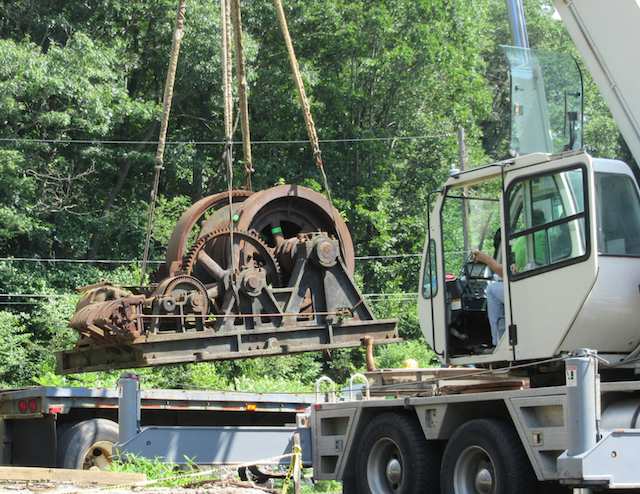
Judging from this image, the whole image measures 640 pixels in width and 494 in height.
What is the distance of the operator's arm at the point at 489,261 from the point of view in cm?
1060

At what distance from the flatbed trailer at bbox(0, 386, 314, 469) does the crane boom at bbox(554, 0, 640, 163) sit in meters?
7.70

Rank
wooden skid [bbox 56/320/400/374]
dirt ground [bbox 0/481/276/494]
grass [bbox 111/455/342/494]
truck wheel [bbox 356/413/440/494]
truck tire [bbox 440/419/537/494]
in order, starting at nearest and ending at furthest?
1. truck tire [bbox 440/419/537/494]
2. dirt ground [bbox 0/481/276/494]
3. truck wheel [bbox 356/413/440/494]
4. grass [bbox 111/455/342/494]
5. wooden skid [bbox 56/320/400/374]

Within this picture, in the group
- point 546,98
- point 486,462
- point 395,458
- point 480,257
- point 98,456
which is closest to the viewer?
point 486,462

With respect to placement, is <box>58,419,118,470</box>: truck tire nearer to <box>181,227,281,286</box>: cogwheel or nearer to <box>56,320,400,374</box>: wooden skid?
<box>56,320,400,374</box>: wooden skid

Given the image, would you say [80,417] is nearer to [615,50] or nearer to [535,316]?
[535,316]

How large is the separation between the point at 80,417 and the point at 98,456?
23.1 inches

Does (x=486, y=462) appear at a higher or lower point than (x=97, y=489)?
higher

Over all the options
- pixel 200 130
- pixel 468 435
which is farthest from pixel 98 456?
pixel 200 130

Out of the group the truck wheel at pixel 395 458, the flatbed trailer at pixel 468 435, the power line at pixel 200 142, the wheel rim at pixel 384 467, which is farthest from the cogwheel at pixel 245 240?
the power line at pixel 200 142

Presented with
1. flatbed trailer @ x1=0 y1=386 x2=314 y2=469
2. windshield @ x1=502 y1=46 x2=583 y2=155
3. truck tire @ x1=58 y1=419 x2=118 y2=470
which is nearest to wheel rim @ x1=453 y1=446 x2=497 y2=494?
windshield @ x1=502 y1=46 x2=583 y2=155

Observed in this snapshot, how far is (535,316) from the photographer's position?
10055 mm

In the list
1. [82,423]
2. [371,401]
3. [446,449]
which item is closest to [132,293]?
[82,423]

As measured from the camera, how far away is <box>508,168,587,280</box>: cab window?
977 cm

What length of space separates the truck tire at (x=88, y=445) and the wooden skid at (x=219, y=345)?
774mm
